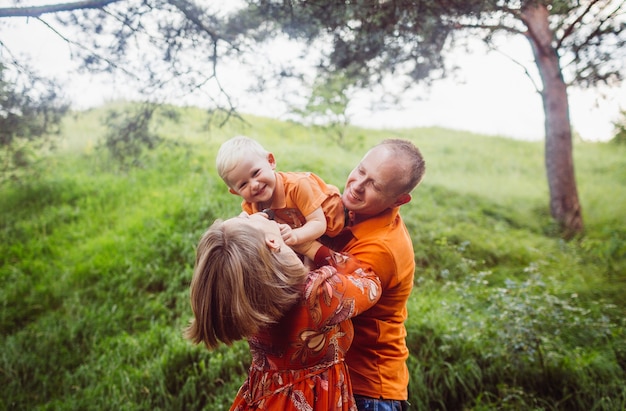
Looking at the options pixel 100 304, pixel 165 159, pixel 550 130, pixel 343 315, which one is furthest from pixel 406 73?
pixel 343 315

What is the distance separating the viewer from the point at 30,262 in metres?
6.31

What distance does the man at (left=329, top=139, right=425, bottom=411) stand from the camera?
2.03m

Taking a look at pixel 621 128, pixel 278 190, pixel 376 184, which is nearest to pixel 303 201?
pixel 278 190

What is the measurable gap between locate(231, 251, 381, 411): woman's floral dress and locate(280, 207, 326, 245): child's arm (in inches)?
6.5

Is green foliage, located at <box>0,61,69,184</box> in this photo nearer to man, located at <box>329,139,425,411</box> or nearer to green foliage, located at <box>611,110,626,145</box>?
man, located at <box>329,139,425,411</box>

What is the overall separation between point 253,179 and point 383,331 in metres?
0.95

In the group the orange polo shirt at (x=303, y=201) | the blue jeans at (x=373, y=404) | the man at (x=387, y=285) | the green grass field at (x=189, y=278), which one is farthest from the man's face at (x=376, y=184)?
the green grass field at (x=189, y=278)

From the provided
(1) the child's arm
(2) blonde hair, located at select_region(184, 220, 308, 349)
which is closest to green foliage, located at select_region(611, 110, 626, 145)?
(1) the child's arm

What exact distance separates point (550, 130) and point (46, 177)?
30.3 ft

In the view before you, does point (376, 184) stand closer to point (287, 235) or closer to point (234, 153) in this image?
point (287, 235)

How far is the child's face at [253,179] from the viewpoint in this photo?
2.26 meters

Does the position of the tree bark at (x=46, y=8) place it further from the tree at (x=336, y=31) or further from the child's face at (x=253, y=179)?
the child's face at (x=253, y=179)

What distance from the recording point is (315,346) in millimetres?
1776

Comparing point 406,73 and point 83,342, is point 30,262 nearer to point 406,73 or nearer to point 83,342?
point 83,342
